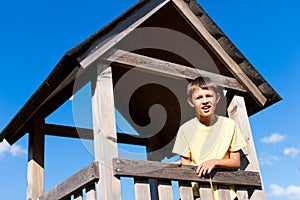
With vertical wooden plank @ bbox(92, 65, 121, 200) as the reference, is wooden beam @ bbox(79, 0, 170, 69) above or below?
above

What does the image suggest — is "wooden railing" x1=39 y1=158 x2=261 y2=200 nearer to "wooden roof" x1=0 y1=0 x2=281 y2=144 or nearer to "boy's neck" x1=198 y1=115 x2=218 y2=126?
"boy's neck" x1=198 y1=115 x2=218 y2=126

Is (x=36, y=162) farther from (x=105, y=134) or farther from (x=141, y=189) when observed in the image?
(x=141, y=189)

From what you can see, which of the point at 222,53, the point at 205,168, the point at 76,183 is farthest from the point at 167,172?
the point at 222,53

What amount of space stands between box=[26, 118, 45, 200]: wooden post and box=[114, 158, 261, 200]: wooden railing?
5.31 ft

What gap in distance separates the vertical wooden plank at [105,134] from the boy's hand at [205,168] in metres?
0.81

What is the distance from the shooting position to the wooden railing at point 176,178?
338 cm

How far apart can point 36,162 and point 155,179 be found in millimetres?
1710

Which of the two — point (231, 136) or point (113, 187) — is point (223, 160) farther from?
point (113, 187)

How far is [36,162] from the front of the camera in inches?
186

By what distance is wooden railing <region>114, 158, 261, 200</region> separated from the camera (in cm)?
338

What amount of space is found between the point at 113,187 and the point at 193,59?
2170mm

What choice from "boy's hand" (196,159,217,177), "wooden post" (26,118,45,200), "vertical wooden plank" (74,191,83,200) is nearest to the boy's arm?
"boy's hand" (196,159,217,177)

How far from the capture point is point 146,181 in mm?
3441

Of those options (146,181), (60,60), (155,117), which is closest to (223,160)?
(146,181)
